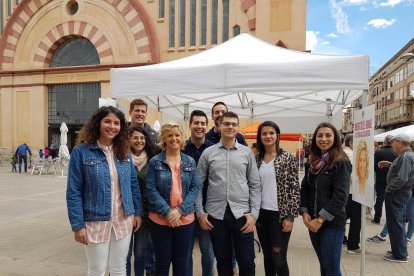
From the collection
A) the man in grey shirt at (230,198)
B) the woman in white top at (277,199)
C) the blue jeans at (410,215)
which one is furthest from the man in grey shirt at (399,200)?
the man in grey shirt at (230,198)

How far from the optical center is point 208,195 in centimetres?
330

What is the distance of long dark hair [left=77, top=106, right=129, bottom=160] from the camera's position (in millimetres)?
2914

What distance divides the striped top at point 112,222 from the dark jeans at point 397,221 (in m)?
3.91

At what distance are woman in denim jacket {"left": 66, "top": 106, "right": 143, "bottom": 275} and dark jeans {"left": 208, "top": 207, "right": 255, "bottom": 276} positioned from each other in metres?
0.80

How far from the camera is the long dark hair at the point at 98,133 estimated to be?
2.91m

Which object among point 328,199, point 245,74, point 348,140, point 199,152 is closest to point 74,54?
point 348,140

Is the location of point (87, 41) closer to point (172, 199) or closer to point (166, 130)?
point (166, 130)

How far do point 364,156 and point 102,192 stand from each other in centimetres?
270

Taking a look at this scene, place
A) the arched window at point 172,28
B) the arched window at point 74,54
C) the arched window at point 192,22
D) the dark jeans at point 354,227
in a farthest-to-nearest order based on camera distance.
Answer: the arched window at point 74,54, the arched window at point 172,28, the arched window at point 192,22, the dark jeans at point 354,227

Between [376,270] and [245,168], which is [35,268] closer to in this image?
[245,168]

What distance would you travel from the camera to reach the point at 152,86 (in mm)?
4469

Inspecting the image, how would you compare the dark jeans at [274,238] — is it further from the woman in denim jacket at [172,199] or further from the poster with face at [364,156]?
the poster with face at [364,156]

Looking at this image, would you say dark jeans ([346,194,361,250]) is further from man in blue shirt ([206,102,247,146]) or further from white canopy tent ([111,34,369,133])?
man in blue shirt ([206,102,247,146])

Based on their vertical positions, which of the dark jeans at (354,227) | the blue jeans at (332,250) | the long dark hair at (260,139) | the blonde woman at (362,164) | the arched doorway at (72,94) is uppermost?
the arched doorway at (72,94)
